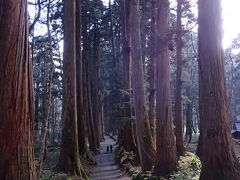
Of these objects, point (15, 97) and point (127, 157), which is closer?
point (15, 97)

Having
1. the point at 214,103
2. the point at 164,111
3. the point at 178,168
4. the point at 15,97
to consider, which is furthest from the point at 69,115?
the point at 15,97

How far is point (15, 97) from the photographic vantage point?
12.5ft

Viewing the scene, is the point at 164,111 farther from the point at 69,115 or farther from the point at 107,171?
the point at 107,171

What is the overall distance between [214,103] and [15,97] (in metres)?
4.26

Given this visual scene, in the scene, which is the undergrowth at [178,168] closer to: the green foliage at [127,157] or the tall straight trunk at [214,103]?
the green foliage at [127,157]

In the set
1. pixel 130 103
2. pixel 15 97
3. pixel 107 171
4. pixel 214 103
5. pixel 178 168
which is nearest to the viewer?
pixel 15 97

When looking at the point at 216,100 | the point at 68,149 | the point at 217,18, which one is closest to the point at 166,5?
the point at 217,18

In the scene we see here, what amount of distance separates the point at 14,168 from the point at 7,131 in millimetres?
558

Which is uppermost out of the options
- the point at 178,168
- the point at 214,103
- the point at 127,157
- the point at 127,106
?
the point at 127,106

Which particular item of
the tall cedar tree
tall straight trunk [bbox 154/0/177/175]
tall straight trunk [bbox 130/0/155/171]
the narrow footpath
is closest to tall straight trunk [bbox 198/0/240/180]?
tall straight trunk [bbox 154/0/177/175]

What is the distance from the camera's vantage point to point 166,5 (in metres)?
10.1

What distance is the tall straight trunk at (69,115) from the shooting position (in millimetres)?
10984

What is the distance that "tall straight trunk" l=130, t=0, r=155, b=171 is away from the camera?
34.1 feet

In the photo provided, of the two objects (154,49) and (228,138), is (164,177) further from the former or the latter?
(154,49)
